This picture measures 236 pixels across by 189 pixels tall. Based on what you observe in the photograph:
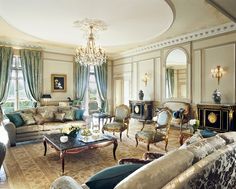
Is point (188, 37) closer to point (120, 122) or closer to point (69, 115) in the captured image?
point (120, 122)

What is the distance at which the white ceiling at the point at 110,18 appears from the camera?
4.09 m

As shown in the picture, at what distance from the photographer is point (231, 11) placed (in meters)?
3.79

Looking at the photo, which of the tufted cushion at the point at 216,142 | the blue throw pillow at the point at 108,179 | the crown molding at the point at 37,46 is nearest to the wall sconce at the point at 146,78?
the crown molding at the point at 37,46

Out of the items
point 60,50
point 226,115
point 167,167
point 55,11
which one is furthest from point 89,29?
point 167,167

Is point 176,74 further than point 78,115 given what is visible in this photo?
Yes

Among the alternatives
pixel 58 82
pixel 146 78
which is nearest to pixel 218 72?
pixel 146 78

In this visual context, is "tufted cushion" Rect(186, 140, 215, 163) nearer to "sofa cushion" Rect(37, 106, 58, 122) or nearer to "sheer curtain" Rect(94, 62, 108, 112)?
"sofa cushion" Rect(37, 106, 58, 122)

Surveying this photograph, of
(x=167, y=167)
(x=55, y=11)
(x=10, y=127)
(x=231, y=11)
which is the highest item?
(x=55, y=11)

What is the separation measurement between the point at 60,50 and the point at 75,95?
2.04m

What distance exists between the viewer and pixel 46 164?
11.9ft

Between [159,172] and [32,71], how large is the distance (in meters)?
7.50

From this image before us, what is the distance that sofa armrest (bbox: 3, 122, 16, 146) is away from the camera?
4.61 metres

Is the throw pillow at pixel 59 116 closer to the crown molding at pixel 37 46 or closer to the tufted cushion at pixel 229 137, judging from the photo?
the crown molding at pixel 37 46

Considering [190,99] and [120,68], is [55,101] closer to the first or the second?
[120,68]
